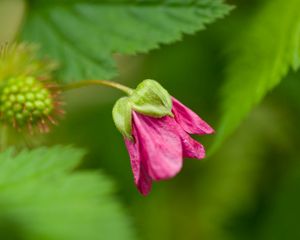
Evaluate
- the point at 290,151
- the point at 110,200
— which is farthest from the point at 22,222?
the point at 290,151

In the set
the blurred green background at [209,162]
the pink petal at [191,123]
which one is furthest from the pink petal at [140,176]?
the blurred green background at [209,162]

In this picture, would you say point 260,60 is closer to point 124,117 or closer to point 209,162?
point 124,117

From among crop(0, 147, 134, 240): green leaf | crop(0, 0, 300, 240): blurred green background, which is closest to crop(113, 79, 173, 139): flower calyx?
crop(0, 147, 134, 240): green leaf

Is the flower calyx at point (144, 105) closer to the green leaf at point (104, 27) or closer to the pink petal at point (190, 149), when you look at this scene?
the pink petal at point (190, 149)

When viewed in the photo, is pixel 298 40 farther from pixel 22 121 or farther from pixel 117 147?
pixel 117 147

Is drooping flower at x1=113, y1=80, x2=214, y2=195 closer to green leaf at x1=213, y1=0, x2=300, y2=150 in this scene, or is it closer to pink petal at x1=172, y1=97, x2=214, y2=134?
pink petal at x1=172, y1=97, x2=214, y2=134

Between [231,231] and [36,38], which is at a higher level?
[36,38]

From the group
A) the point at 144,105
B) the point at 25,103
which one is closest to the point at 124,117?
the point at 144,105

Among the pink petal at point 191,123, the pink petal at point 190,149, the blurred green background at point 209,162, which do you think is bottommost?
the blurred green background at point 209,162
